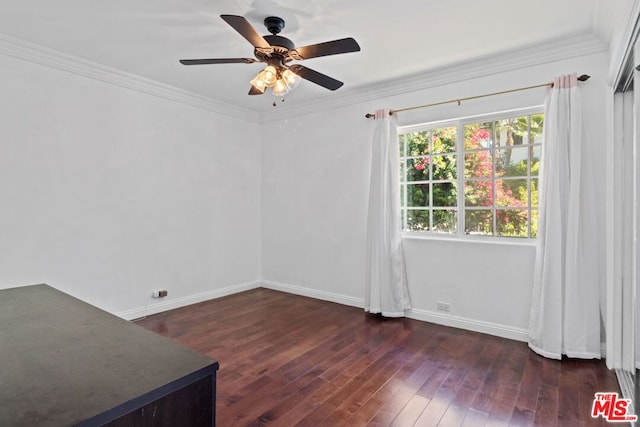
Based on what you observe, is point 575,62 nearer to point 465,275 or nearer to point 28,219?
point 465,275

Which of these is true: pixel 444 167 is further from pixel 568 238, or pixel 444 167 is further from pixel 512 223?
pixel 568 238

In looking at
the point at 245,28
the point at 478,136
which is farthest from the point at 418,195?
the point at 245,28

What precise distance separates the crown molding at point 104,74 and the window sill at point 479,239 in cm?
295

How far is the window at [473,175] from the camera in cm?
329

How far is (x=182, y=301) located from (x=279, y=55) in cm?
315

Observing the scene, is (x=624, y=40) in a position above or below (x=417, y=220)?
above

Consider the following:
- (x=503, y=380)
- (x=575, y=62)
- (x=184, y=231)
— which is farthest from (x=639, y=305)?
(x=184, y=231)

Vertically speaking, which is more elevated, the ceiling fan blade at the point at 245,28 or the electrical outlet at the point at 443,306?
the ceiling fan blade at the point at 245,28

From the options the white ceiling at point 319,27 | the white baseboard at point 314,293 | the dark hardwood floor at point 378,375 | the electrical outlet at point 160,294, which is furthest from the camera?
the white baseboard at point 314,293

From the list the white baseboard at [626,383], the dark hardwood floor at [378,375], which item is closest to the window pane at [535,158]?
the dark hardwood floor at [378,375]

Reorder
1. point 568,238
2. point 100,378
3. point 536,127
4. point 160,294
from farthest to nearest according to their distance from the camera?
1. point 160,294
2. point 536,127
3. point 568,238
4. point 100,378

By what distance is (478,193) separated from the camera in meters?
3.55

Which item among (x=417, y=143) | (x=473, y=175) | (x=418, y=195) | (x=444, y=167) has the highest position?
(x=417, y=143)

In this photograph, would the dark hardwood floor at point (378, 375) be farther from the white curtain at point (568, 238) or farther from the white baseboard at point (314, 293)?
the white baseboard at point (314, 293)
